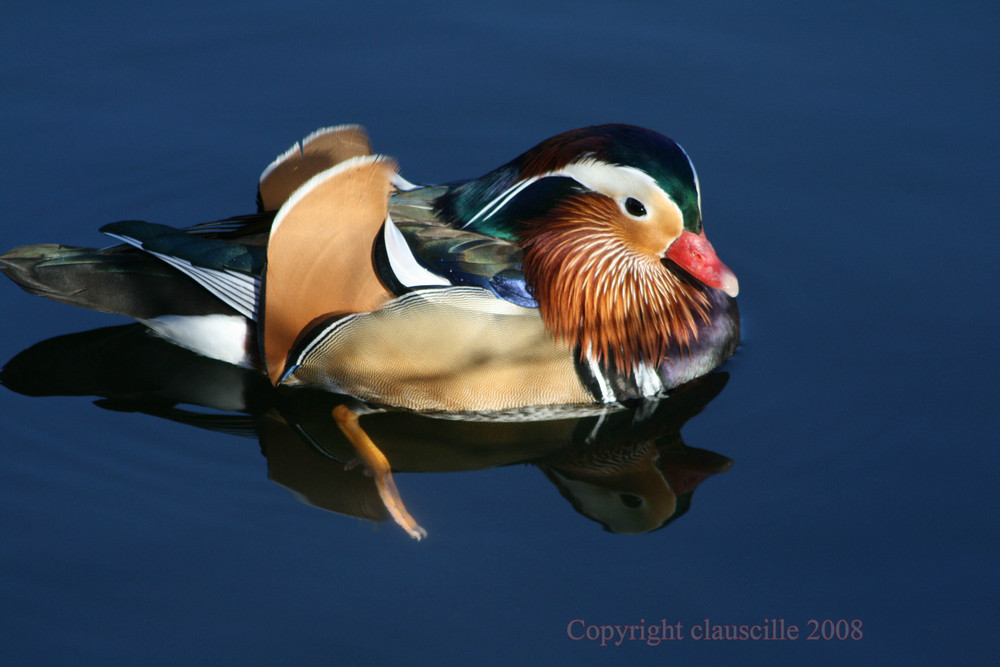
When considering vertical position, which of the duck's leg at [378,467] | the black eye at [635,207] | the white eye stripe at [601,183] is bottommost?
the duck's leg at [378,467]

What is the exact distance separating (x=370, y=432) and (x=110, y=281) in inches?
44.9

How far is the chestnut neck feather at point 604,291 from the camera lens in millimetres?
4586

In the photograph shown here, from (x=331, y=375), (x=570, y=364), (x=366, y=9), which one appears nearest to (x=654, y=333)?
(x=570, y=364)

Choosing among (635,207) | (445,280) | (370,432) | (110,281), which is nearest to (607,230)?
(635,207)

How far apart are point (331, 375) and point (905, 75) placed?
3627 millimetres

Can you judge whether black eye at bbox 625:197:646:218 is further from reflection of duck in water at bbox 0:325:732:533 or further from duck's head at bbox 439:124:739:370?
reflection of duck in water at bbox 0:325:732:533

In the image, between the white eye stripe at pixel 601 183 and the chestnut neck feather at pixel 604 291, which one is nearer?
the white eye stripe at pixel 601 183

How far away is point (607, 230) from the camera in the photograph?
466 cm

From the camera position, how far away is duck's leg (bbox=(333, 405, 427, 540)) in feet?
13.7

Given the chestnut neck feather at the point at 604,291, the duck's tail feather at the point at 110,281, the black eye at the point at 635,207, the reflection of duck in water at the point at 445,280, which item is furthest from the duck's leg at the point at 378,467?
the black eye at the point at 635,207

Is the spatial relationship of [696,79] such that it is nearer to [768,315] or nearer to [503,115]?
[503,115]

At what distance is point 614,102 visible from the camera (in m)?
6.35

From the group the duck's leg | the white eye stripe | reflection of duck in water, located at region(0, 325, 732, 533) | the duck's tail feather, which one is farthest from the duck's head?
the duck's tail feather

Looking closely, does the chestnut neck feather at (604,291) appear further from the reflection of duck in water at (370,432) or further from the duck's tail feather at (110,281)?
the duck's tail feather at (110,281)
